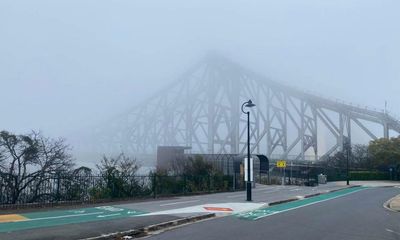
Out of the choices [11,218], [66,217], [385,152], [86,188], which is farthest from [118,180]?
[385,152]

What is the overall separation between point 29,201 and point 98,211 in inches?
143

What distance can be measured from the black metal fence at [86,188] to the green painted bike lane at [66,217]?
221 centimetres

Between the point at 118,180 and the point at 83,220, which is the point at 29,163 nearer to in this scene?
the point at 118,180

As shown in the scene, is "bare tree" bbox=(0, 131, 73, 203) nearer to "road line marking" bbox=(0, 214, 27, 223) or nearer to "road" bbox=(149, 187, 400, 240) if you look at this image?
"road line marking" bbox=(0, 214, 27, 223)

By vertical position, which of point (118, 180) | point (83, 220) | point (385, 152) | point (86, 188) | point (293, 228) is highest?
point (385, 152)

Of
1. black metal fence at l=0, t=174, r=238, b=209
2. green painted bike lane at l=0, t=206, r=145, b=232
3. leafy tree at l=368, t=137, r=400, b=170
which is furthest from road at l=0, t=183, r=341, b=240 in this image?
leafy tree at l=368, t=137, r=400, b=170

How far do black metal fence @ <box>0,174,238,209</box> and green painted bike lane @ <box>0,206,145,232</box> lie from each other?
221 centimetres

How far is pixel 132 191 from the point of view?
82.0 ft

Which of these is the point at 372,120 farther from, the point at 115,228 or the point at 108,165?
the point at 115,228

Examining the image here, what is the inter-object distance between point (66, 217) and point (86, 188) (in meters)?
6.45

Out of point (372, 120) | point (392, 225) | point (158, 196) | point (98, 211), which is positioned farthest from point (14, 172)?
point (372, 120)

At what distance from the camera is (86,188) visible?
2175 cm

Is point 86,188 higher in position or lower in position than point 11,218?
higher

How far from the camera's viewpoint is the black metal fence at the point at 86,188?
1864 cm
